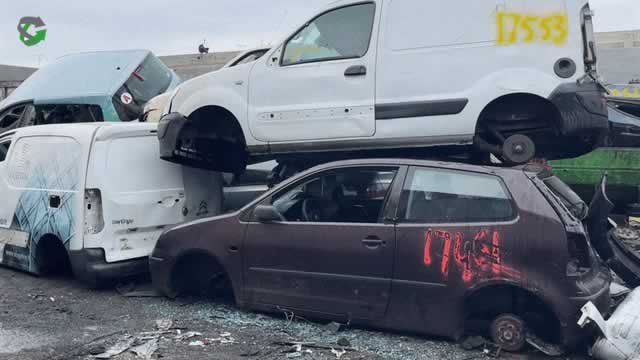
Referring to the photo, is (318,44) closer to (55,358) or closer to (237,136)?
(237,136)

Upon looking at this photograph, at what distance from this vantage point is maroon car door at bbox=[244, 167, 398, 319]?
4.55 metres

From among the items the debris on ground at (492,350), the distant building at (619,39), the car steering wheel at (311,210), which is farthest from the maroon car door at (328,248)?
the distant building at (619,39)

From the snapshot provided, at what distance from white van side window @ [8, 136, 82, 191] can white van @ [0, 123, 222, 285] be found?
11 mm

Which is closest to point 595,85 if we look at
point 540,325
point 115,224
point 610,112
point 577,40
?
point 577,40

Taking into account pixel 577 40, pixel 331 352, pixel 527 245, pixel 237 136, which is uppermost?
pixel 577 40

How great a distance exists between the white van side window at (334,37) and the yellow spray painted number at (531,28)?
117 centimetres

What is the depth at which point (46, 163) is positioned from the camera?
622 cm

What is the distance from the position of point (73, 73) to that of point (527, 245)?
7829 millimetres

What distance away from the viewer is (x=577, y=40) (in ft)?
16.2

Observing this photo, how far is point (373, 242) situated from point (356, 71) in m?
1.70

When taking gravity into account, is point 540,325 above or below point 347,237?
below

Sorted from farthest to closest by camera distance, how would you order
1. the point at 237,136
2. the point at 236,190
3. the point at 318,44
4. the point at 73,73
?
the point at 73,73, the point at 236,190, the point at 237,136, the point at 318,44

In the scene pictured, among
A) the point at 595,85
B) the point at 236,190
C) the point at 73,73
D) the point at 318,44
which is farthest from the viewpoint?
the point at 73,73

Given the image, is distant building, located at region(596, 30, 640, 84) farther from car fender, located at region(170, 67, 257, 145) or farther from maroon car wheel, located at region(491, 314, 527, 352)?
maroon car wheel, located at region(491, 314, 527, 352)
